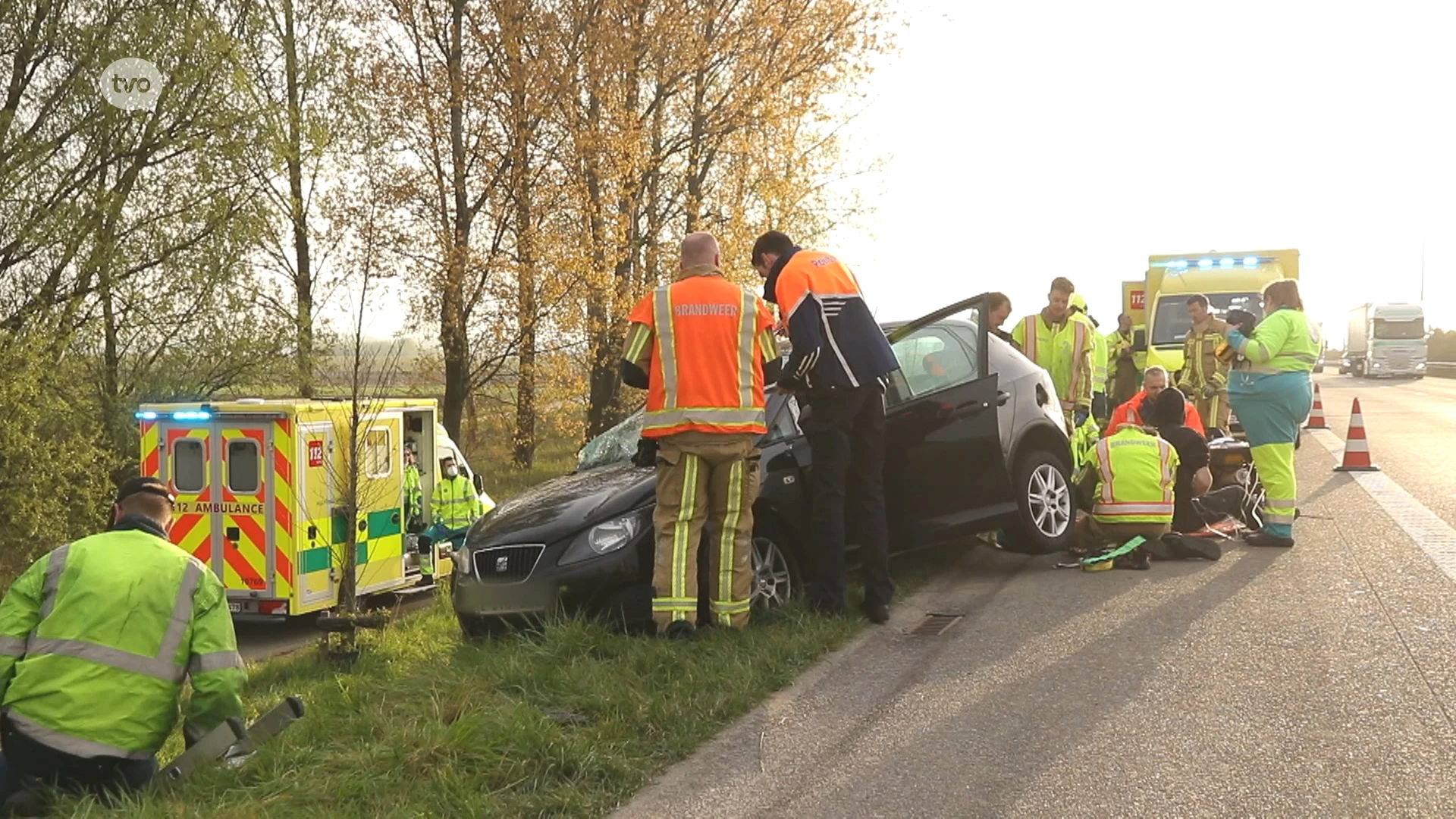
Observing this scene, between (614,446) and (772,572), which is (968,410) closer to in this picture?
(772,572)

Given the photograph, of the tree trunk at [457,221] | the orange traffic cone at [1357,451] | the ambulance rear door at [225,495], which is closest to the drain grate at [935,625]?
the ambulance rear door at [225,495]

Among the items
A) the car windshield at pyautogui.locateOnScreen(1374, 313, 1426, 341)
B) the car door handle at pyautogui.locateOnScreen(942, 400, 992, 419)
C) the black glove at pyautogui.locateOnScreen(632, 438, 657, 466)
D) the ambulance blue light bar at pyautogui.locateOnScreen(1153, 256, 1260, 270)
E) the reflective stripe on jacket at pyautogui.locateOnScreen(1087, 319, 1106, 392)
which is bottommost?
the black glove at pyautogui.locateOnScreen(632, 438, 657, 466)

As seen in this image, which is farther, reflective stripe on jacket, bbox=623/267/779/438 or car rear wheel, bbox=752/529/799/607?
car rear wheel, bbox=752/529/799/607

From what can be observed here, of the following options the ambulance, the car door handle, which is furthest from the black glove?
the ambulance

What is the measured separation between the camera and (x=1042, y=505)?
810 centimetres

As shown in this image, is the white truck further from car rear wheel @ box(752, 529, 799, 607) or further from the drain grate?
car rear wheel @ box(752, 529, 799, 607)

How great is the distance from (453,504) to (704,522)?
252 inches

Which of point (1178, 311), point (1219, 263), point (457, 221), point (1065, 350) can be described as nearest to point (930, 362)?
point (1065, 350)

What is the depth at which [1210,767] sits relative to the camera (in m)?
4.11

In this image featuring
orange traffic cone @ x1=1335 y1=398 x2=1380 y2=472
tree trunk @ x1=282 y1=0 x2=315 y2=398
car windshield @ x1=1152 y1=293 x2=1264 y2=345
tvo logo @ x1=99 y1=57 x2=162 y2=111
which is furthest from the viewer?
car windshield @ x1=1152 y1=293 x2=1264 y2=345

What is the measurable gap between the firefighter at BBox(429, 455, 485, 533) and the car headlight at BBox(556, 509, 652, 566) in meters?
5.89

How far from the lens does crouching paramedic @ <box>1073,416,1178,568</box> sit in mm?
8203

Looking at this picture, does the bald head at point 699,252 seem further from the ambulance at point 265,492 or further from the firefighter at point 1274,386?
the firefighter at point 1274,386

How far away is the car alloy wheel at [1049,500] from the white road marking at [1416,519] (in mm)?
2192
